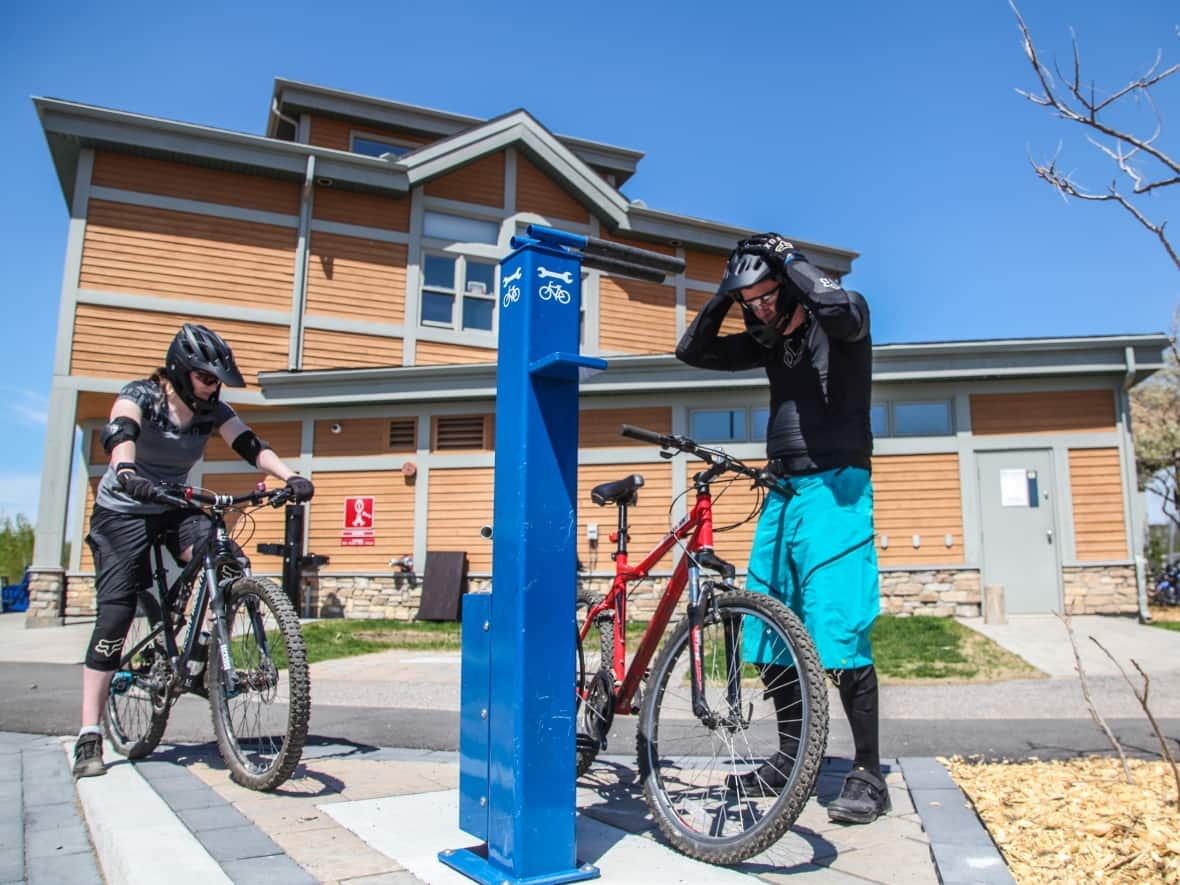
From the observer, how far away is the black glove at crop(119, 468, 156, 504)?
3393 mm

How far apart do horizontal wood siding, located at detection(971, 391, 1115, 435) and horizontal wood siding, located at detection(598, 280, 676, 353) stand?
5.96 m

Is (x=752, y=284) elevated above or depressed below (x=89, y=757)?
above

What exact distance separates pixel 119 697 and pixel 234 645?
988 mm

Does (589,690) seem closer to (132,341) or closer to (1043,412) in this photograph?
(1043,412)

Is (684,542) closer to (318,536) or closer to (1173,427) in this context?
(318,536)

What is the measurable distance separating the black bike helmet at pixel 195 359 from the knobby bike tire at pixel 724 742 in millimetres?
2209

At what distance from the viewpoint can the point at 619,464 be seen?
538 inches

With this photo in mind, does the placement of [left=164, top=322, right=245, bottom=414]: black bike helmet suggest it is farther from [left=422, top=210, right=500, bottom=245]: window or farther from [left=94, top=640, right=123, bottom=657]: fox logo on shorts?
[left=422, top=210, right=500, bottom=245]: window

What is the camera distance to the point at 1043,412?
12.6 m

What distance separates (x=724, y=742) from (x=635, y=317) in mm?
15072

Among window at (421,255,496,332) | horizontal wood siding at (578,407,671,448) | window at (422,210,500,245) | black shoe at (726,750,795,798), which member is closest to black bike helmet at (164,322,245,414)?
black shoe at (726,750,795,798)

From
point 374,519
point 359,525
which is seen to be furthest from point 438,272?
point 359,525

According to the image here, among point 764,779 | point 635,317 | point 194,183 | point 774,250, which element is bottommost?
point 764,779

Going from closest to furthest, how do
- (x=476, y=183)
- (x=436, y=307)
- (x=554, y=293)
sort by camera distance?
(x=554, y=293), (x=436, y=307), (x=476, y=183)
